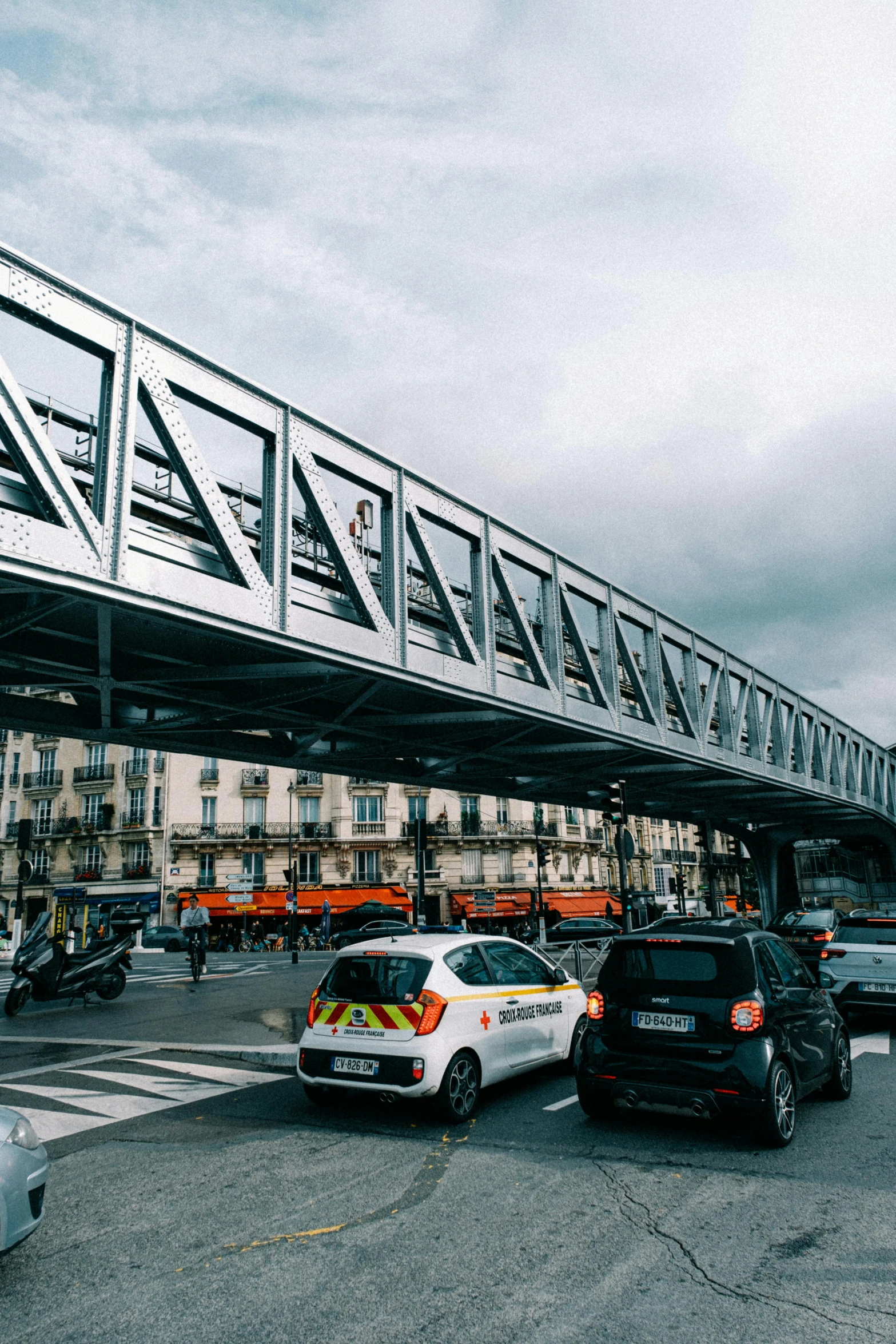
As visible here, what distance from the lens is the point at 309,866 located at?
50.8 meters

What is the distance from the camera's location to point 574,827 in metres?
56.1

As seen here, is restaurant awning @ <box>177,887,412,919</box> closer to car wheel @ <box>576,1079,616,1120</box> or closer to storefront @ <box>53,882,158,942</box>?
storefront @ <box>53,882,158,942</box>

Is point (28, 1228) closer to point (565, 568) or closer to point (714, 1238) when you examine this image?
point (714, 1238)

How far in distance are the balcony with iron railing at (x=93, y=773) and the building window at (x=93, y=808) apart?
2.67 ft

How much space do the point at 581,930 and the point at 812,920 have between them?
18.2m

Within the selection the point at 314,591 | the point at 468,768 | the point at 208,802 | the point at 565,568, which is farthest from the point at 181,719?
the point at 208,802

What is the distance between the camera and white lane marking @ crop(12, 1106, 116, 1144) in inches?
273

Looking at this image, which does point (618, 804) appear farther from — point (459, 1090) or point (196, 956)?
point (459, 1090)

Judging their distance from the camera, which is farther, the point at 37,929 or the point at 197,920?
the point at 197,920

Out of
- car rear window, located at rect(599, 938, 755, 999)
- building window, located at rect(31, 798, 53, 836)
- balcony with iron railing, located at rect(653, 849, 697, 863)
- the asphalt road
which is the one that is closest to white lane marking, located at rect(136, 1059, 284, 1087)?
the asphalt road

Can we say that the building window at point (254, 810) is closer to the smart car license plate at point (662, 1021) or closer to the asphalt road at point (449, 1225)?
the asphalt road at point (449, 1225)

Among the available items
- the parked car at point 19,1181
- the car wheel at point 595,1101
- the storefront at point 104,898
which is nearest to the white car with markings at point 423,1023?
the car wheel at point 595,1101

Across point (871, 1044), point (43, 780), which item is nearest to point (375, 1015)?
point (871, 1044)

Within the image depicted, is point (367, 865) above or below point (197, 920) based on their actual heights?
below
